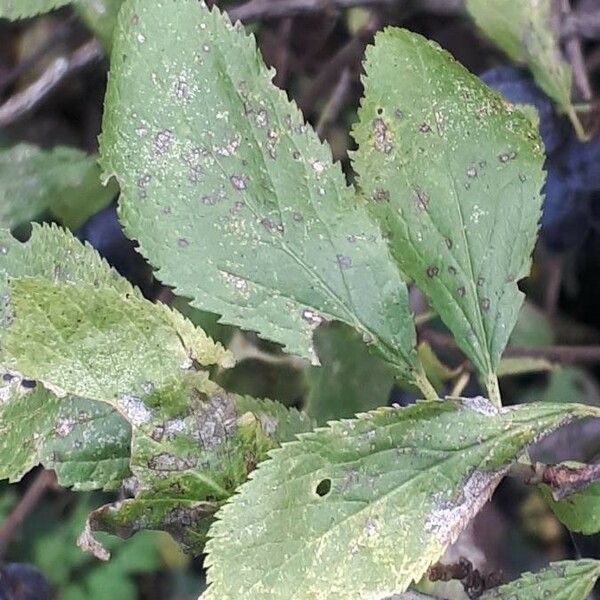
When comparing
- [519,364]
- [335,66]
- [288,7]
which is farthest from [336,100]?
[519,364]

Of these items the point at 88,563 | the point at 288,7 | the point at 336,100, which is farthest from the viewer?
the point at 88,563

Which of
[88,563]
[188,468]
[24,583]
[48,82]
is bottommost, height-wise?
[88,563]

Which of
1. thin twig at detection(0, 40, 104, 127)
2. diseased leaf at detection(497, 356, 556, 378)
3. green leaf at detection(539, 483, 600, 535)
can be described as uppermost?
thin twig at detection(0, 40, 104, 127)

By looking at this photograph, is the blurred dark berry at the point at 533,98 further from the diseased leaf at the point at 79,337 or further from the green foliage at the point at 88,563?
the green foliage at the point at 88,563

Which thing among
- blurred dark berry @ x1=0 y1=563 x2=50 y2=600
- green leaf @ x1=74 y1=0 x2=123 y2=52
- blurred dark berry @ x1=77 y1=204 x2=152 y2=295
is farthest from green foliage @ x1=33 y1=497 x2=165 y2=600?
green leaf @ x1=74 y1=0 x2=123 y2=52

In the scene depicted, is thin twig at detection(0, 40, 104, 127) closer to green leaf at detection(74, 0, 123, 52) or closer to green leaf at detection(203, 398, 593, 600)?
green leaf at detection(74, 0, 123, 52)

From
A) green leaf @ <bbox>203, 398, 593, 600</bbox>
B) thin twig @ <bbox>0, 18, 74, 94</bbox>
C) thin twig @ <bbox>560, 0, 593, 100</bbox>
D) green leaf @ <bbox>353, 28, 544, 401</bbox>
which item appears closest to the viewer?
green leaf @ <bbox>203, 398, 593, 600</bbox>

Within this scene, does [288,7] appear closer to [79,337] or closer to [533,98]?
[533,98]
